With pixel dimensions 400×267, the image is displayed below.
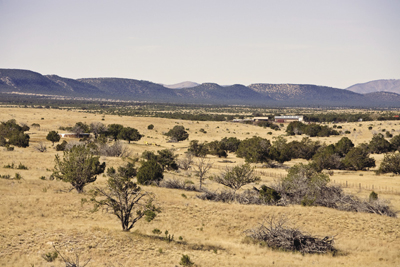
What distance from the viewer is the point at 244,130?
108562 millimetres

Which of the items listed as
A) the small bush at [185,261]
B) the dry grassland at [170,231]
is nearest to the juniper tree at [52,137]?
the dry grassland at [170,231]

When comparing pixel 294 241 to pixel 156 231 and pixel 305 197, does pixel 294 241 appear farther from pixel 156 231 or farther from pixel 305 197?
pixel 305 197

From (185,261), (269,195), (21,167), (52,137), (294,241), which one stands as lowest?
(294,241)

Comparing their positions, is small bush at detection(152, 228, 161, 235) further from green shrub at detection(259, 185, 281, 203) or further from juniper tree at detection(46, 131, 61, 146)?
juniper tree at detection(46, 131, 61, 146)

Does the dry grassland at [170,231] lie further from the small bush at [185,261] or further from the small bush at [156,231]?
the small bush at [185,261]

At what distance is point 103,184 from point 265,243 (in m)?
17.3

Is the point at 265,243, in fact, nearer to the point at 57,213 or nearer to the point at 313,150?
the point at 57,213

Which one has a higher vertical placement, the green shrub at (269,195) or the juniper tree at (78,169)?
the juniper tree at (78,169)

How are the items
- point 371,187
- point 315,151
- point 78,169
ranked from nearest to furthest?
point 78,169, point 371,187, point 315,151

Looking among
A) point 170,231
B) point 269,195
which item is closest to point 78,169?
point 170,231

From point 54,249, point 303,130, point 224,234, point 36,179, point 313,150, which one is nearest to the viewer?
point 54,249

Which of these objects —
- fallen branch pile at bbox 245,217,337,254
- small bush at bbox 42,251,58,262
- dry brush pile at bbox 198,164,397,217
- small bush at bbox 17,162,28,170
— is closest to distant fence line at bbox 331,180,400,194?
dry brush pile at bbox 198,164,397,217

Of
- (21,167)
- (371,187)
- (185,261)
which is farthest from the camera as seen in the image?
(371,187)

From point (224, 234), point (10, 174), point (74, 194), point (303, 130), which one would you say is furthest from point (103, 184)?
point (303, 130)
